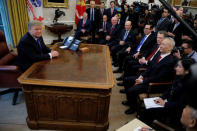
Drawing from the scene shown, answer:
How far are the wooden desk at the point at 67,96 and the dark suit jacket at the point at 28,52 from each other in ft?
0.69

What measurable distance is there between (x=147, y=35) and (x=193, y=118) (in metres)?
3.00

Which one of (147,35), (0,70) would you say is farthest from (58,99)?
(147,35)

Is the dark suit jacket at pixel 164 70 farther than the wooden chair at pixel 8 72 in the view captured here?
No

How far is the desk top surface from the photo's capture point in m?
1.84

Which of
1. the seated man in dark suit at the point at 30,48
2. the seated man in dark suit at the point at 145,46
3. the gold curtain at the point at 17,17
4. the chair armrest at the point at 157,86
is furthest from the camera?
the gold curtain at the point at 17,17

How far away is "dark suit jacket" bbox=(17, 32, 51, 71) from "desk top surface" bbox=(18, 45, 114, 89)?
0.42ft

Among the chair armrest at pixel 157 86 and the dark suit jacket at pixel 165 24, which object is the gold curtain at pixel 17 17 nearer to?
the dark suit jacket at pixel 165 24

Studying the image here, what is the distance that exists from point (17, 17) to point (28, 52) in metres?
3.26

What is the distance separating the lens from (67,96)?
76.4 inches

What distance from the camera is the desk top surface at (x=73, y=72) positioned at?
184 cm

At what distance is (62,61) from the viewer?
2453 millimetres

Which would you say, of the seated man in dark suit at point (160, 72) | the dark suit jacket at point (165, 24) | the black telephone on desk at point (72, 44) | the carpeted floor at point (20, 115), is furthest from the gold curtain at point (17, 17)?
the dark suit jacket at point (165, 24)

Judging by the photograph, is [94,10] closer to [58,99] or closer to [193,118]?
[58,99]

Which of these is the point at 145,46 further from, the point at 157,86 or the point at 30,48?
the point at 30,48
